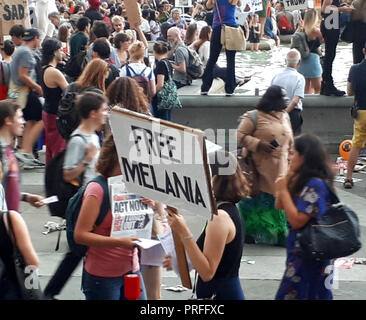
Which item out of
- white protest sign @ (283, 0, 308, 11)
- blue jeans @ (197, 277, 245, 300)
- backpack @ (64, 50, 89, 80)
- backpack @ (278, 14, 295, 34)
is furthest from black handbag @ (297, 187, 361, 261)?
backpack @ (278, 14, 295, 34)

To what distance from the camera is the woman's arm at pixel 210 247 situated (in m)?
5.20

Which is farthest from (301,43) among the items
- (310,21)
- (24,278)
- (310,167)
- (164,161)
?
(24,278)

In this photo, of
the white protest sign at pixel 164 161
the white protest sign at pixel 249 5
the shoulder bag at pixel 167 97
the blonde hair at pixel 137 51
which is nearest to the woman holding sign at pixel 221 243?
the white protest sign at pixel 164 161

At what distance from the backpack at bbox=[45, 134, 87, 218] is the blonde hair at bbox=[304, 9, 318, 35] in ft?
21.2

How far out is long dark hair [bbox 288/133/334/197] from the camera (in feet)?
17.7

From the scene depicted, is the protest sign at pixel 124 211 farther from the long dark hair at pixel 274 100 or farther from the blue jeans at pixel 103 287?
the long dark hair at pixel 274 100

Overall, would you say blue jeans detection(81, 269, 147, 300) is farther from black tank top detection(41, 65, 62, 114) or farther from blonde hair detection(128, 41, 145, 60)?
blonde hair detection(128, 41, 145, 60)

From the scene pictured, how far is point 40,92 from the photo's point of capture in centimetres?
1127

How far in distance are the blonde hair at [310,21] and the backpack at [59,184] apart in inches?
255

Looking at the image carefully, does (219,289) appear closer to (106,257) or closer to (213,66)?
(106,257)

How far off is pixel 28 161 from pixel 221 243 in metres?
7.11

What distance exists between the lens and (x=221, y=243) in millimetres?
5238
